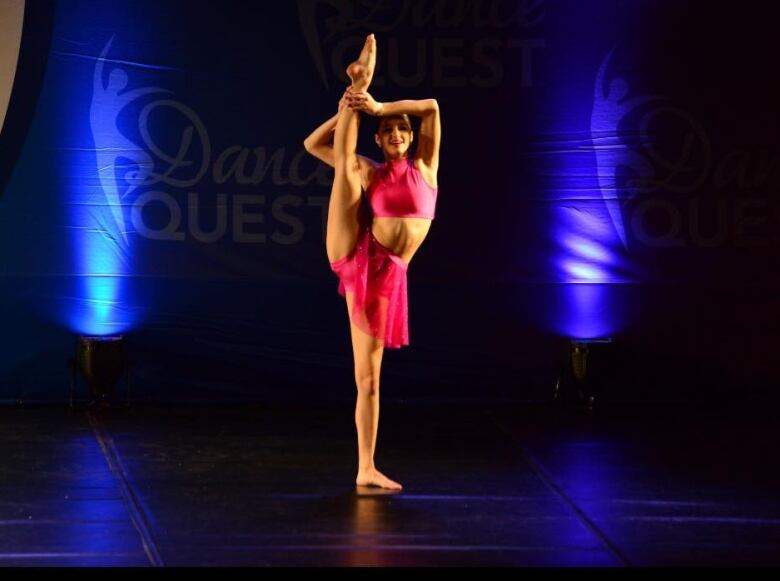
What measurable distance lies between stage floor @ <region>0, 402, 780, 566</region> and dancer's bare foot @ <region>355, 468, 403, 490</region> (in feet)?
0.22

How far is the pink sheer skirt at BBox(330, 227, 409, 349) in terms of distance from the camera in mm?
5344

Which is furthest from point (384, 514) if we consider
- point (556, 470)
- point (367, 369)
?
point (556, 470)

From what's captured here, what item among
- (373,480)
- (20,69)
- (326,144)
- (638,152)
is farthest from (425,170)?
(20,69)

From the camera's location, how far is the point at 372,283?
5.37 meters

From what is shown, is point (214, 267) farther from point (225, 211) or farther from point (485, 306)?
point (485, 306)

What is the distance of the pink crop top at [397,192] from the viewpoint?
5320mm

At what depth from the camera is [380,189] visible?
5.33 m

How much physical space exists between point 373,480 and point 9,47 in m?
3.31

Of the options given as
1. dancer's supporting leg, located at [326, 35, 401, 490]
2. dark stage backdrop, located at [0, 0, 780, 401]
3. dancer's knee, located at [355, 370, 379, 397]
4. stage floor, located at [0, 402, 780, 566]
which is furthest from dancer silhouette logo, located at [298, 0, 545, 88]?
dancer's knee, located at [355, 370, 379, 397]

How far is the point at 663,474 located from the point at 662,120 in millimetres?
2508

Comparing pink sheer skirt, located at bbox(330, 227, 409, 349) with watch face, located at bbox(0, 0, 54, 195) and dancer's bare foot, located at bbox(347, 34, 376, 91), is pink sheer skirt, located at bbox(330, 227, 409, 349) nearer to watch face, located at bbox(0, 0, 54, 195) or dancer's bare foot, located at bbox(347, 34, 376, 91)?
dancer's bare foot, located at bbox(347, 34, 376, 91)

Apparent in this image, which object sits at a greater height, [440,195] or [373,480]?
[440,195]

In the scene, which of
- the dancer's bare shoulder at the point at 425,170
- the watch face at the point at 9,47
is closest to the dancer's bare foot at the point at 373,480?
the dancer's bare shoulder at the point at 425,170

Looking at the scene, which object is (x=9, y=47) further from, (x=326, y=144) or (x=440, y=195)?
(x=326, y=144)
